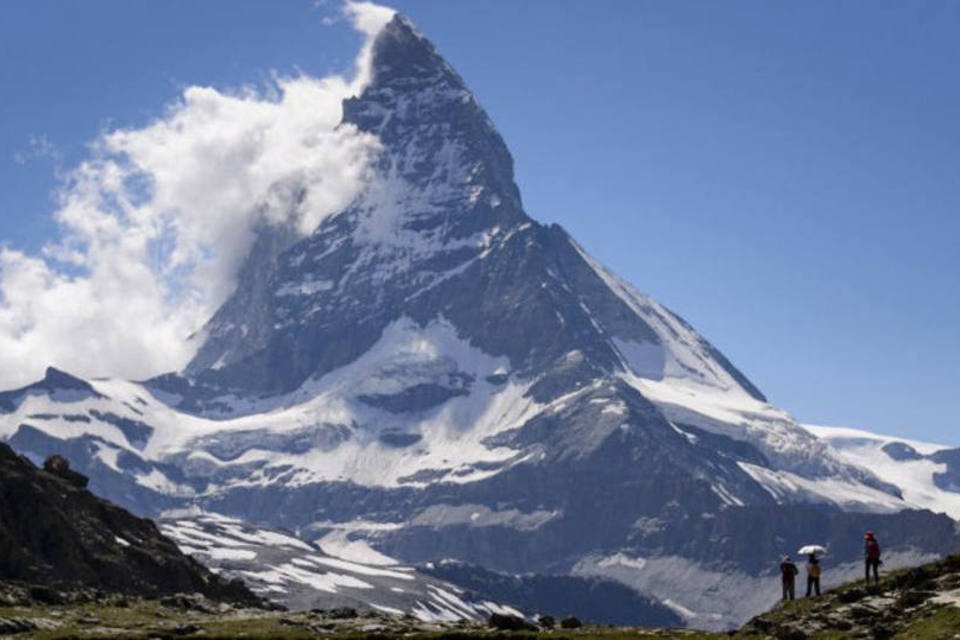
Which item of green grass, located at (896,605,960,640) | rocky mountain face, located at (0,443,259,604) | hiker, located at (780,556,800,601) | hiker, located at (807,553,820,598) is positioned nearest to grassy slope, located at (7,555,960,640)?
green grass, located at (896,605,960,640)

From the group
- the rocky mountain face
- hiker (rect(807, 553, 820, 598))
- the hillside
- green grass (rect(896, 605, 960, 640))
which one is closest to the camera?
green grass (rect(896, 605, 960, 640))

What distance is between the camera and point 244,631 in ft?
267

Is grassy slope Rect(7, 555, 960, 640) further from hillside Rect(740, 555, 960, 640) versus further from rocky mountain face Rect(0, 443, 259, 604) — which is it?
rocky mountain face Rect(0, 443, 259, 604)


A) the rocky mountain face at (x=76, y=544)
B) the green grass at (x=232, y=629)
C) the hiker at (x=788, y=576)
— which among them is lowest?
the green grass at (x=232, y=629)

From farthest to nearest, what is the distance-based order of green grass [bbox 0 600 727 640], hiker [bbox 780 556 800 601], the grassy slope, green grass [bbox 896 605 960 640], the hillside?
1. hiker [bbox 780 556 800 601]
2. green grass [bbox 0 600 727 640]
3. the grassy slope
4. the hillside
5. green grass [bbox 896 605 960 640]

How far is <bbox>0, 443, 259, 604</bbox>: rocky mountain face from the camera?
137887 millimetres

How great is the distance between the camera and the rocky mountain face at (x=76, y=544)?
138 m

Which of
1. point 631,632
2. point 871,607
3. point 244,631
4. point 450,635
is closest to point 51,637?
point 244,631

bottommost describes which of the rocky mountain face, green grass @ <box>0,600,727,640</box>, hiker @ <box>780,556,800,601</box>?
green grass @ <box>0,600,727,640</box>

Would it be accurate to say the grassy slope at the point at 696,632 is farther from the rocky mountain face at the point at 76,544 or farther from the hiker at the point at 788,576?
the rocky mountain face at the point at 76,544

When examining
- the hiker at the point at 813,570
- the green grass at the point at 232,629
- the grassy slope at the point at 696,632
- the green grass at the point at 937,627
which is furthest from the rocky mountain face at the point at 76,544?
the green grass at the point at 937,627

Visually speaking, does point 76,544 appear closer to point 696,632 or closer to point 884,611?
point 696,632

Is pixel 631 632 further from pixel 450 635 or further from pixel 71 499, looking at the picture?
pixel 71 499

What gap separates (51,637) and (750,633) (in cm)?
2916
